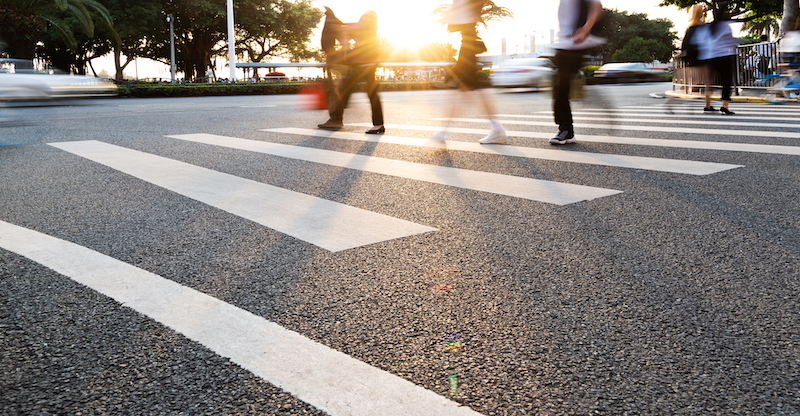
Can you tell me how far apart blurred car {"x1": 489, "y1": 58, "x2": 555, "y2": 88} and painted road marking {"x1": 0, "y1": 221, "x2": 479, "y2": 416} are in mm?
15610

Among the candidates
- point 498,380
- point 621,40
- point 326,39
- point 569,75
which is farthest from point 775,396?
point 621,40

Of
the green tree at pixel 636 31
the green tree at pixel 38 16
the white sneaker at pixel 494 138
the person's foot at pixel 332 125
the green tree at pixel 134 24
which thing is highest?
the green tree at pixel 636 31

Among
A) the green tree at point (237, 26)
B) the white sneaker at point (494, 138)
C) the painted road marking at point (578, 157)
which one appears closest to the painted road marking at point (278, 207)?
the painted road marking at point (578, 157)

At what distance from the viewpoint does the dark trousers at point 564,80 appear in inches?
239

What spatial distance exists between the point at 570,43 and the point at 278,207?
3.57 meters

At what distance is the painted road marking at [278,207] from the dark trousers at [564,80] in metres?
3.18

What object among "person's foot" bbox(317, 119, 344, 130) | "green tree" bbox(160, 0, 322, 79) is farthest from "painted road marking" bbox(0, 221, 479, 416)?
"green tree" bbox(160, 0, 322, 79)

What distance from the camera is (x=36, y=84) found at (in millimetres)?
8359

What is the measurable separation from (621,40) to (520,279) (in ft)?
305

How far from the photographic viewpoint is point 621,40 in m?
87.2

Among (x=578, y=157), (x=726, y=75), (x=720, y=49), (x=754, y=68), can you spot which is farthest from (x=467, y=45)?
(x=754, y=68)

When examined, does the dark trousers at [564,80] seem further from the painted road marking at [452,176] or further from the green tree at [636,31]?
the green tree at [636,31]

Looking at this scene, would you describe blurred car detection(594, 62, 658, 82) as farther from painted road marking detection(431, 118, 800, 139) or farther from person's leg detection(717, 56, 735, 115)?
painted road marking detection(431, 118, 800, 139)

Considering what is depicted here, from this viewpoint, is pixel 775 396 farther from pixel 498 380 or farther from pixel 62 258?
pixel 62 258
